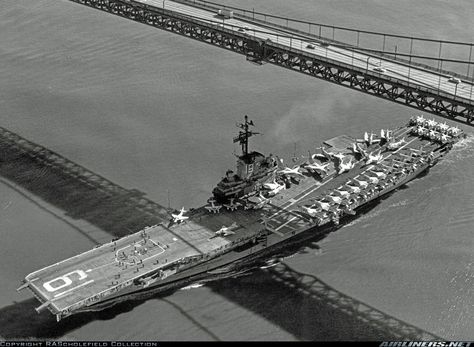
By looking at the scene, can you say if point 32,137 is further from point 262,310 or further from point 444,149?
point 444,149

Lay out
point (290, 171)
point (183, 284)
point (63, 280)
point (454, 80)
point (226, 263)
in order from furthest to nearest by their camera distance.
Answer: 1. point (290, 171)
2. point (454, 80)
3. point (226, 263)
4. point (183, 284)
5. point (63, 280)

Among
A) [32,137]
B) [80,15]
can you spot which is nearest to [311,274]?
[32,137]

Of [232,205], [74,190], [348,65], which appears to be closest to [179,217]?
[232,205]

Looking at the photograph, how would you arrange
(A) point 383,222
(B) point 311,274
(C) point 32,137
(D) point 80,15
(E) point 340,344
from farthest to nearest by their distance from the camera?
(D) point 80,15
(C) point 32,137
(A) point 383,222
(B) point 311,274
(E) point 340,344

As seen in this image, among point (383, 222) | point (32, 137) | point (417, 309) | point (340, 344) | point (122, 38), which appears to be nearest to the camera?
point (340, 344)

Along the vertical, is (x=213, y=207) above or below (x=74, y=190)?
above

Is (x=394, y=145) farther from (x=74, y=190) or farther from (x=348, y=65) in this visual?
(x=74, y=190)

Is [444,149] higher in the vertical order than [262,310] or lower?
higher
